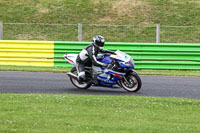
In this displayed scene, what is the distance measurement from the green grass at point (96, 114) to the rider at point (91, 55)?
5.23 feet

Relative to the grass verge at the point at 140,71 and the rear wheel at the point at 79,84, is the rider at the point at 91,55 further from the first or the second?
the grass verge at the point at 140,71

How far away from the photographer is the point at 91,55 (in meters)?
10.4

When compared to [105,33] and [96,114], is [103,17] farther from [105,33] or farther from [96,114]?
[96,114]

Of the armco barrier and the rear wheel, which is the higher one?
the armco barrier

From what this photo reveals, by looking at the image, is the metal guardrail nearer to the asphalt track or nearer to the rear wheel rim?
the asphalt track

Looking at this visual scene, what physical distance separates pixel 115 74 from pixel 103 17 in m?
18.4

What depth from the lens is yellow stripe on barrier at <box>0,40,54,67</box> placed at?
15547 mm

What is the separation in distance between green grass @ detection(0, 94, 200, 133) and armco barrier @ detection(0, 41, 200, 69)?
6.46 meters

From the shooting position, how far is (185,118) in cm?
703

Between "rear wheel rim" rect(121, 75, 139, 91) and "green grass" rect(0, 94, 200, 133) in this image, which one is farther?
"rear wheel rim" rect(121, 75, 139, 91)

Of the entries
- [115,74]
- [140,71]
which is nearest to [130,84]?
[115,74]

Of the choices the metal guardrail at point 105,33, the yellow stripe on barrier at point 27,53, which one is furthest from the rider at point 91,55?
the metal guardrail at point 105,33

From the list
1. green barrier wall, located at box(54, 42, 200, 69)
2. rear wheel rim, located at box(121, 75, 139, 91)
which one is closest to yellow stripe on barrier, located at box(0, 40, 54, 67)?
green barrier wall, located at box(54, 42, 200, 69)

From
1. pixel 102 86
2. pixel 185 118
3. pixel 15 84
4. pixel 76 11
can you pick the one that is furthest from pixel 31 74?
pixel 76 11
